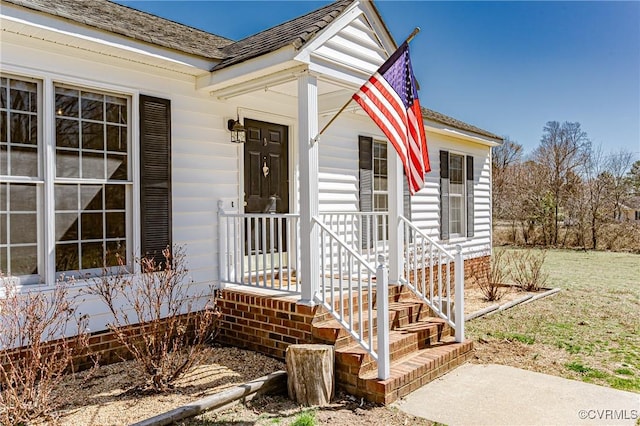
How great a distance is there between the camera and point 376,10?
17.2 ft

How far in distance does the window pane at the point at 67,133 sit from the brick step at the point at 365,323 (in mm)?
2977

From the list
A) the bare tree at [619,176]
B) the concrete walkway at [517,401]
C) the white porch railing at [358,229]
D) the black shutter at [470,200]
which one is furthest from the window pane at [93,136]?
the bare tree at [619,176]

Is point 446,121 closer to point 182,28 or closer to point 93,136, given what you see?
point 182,28

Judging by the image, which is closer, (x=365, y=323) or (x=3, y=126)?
(x=3, y=126)

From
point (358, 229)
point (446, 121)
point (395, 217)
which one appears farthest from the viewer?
point (446, 121)

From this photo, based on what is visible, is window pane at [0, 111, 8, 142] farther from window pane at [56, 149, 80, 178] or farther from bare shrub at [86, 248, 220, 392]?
bare shrub at [86, 248, 220, 392]

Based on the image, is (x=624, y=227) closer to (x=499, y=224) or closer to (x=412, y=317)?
(x=499, y=224)

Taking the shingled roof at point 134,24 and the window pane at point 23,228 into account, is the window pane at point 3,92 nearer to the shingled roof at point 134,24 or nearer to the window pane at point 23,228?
the shingled roof at point 134,24

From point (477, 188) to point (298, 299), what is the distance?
7575 mm

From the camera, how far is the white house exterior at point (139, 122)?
4.05 meters

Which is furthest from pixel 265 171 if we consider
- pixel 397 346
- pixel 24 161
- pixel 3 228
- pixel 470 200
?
pixel 470 200

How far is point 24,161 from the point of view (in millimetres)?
4094

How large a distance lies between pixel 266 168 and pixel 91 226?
7.90 ft

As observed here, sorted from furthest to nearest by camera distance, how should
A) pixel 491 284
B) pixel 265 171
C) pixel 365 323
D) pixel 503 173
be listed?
pixel 503 173 → pixel 491 284 → pixel 265 171 → pixel 365 323
